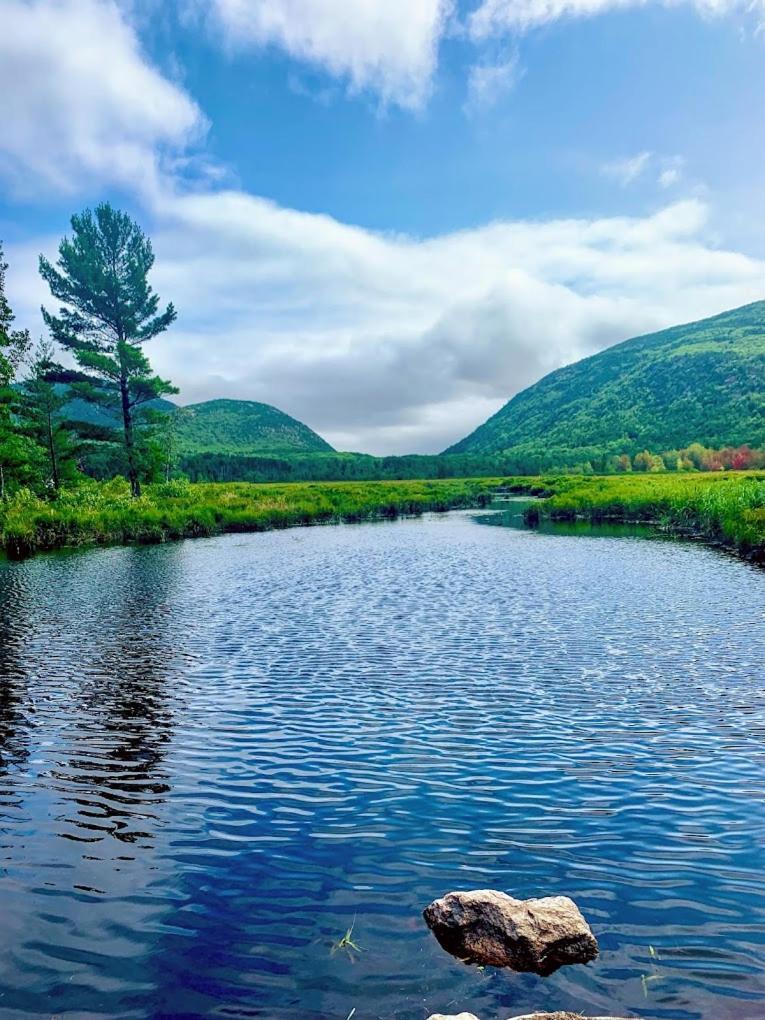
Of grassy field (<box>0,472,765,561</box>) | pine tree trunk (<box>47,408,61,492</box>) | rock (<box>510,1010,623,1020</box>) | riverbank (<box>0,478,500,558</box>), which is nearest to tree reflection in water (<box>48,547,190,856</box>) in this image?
rock (<box>510,1010,623,1020</box>)

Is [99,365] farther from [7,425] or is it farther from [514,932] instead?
[514,932]

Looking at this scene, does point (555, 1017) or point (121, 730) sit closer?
point (555, 1017)

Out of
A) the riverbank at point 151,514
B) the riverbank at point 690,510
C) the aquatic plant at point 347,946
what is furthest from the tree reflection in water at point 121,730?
the riverbank at point 690,510

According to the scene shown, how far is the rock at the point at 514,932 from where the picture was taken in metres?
6.63

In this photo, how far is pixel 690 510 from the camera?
56.6 m

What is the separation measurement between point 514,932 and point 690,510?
181ft

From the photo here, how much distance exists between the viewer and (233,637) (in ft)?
70.7

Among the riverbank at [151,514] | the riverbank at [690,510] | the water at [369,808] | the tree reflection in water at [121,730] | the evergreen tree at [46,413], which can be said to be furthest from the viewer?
the evergreen tree at [46,413]

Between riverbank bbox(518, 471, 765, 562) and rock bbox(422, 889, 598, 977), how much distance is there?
33.6 m

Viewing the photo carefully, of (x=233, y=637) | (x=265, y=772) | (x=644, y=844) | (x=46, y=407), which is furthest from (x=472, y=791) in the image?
(x=46, y=407)

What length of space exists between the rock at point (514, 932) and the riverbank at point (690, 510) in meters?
33.6

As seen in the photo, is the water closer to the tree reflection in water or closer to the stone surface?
the tree reflection in water

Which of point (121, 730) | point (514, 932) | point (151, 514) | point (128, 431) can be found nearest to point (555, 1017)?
point (514, 932)

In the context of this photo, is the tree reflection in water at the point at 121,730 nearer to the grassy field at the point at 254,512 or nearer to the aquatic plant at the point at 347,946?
the aquatic plant at the point at 347,946
